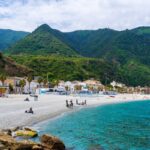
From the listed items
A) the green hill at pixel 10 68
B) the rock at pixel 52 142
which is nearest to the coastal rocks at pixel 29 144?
the rock at pixel 52 142

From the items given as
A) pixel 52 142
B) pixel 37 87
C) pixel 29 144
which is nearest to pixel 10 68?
pixel 37 87

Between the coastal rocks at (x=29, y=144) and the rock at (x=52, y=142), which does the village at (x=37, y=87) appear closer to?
the rock at (x=52, y=142)

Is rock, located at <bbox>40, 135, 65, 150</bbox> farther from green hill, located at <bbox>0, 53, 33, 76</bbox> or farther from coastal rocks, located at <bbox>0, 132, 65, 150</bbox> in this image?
green hill, located at <bbox>0, 53, 33, 76</bbox>

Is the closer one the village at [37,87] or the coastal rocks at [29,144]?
the coastal rocks at [29,144]

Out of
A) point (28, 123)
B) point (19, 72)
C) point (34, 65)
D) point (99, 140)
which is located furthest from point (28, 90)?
point (99, 140)

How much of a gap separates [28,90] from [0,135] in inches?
4280

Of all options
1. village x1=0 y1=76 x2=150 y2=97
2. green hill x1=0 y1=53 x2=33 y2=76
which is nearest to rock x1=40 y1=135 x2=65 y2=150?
village x1=0 y1=76 x2=150 y2=97

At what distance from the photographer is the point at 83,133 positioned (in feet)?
119

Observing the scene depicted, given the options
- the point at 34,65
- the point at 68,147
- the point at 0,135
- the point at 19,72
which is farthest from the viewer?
the point at 34,65

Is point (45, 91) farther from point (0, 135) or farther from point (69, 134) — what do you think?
point (0, 135)

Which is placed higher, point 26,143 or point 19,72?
point 19,72

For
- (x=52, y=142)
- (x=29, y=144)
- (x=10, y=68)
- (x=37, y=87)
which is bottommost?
(x=52, y=142)

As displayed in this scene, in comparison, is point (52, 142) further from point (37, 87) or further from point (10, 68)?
point (10, 68)

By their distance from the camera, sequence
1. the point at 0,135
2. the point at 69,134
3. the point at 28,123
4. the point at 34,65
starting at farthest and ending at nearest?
the point at 34,65 < the point at 28,123 < the point at 69,134 < the point at 0,135
